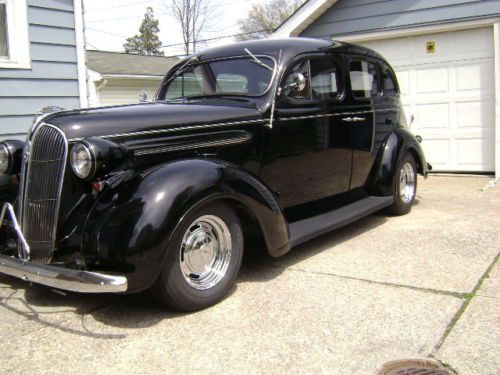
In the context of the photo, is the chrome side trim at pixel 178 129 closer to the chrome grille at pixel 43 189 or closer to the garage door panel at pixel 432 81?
the chrome grille at pixel 43 189

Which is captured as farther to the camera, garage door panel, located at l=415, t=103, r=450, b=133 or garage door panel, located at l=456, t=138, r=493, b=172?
garage door panel, located at l=415, t=103, r=450, b=133

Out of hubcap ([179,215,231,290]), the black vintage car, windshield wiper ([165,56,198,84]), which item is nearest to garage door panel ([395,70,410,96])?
the black vintage car

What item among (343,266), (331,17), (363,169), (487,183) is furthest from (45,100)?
(487,183)

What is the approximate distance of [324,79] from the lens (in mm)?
4824

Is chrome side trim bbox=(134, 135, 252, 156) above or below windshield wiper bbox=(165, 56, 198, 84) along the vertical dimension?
below

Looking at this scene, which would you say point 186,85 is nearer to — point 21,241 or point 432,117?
point 21,241

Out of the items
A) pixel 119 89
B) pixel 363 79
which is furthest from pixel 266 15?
pixel 363 79

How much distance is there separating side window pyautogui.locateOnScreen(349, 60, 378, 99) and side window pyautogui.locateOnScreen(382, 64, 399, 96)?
0.21 meters

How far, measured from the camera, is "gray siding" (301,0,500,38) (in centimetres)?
764

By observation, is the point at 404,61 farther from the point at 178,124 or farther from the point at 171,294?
the point at 171,294

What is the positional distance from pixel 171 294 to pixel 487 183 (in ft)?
19.3

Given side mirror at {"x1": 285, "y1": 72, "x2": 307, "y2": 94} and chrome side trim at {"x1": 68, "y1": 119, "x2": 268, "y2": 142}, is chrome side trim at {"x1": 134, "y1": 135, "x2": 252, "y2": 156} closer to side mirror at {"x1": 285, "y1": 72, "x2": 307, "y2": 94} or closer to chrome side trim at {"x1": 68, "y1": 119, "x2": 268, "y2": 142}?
chrome side trim at {"x1": 68, "y1": 119, "x2": 268, "y2": 142}

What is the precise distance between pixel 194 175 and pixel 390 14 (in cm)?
636

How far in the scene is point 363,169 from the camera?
17.5 ft
